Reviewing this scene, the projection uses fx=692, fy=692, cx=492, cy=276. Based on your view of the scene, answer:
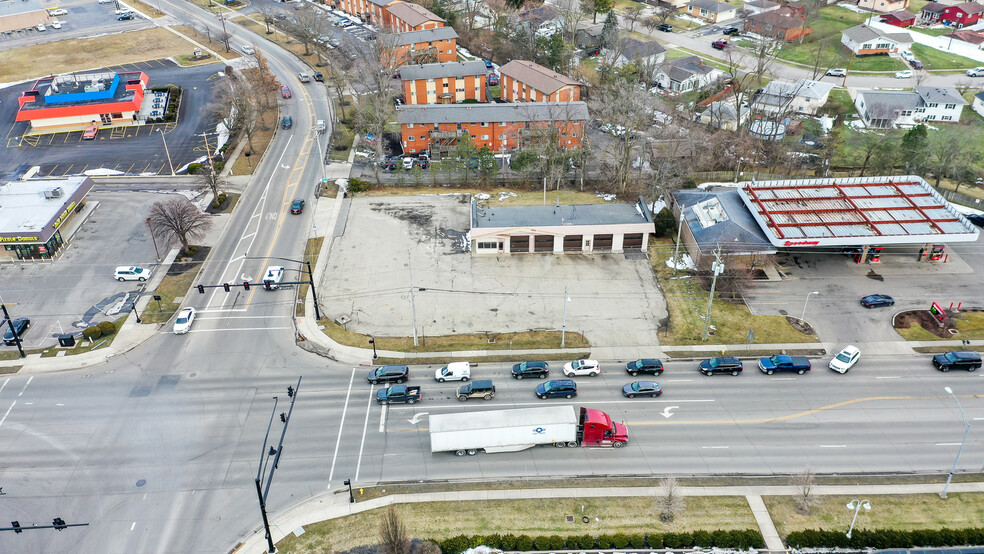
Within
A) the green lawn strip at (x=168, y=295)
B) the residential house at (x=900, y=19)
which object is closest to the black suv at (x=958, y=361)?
the green lawn strip at (x=168, y=295)

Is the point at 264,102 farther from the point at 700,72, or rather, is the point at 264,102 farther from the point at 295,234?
the point at 700,72

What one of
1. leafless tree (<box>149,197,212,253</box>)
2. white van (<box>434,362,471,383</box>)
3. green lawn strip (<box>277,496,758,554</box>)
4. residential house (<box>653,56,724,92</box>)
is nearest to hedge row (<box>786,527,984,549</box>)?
green lawn strip (<box>277,496,758,554</box>)

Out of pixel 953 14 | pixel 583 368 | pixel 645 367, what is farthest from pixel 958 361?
pixel 953 14

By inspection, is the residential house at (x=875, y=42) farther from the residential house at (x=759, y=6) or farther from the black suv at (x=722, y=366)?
the black suv at (x=722, y=366)

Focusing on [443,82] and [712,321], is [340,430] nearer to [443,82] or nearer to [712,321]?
[712,321]

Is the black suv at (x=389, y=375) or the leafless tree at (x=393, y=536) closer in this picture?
the leafless tree at (x=393, y=536)

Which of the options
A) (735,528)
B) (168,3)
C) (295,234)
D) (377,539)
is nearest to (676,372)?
(735,528)
